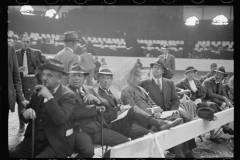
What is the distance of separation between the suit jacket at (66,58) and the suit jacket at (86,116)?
0.41ft

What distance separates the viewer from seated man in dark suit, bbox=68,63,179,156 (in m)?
2.59

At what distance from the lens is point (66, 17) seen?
2.95 metres

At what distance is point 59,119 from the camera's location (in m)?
2.41

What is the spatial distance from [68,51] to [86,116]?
750 mm

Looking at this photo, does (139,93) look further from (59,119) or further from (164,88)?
(59,119)

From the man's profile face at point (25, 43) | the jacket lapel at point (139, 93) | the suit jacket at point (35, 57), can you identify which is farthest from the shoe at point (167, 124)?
the man's profile face at point (25, 43)

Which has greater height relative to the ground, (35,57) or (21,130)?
(35,57)

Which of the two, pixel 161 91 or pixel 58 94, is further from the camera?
pixel 161 91

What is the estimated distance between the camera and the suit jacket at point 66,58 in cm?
268

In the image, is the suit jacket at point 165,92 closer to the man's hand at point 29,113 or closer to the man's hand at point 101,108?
the man's hand at point 101,108

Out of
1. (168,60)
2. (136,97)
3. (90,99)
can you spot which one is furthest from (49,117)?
(168,60)

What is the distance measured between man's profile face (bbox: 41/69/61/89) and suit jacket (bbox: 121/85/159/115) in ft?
2.72

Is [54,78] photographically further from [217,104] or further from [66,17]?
[217,104]
